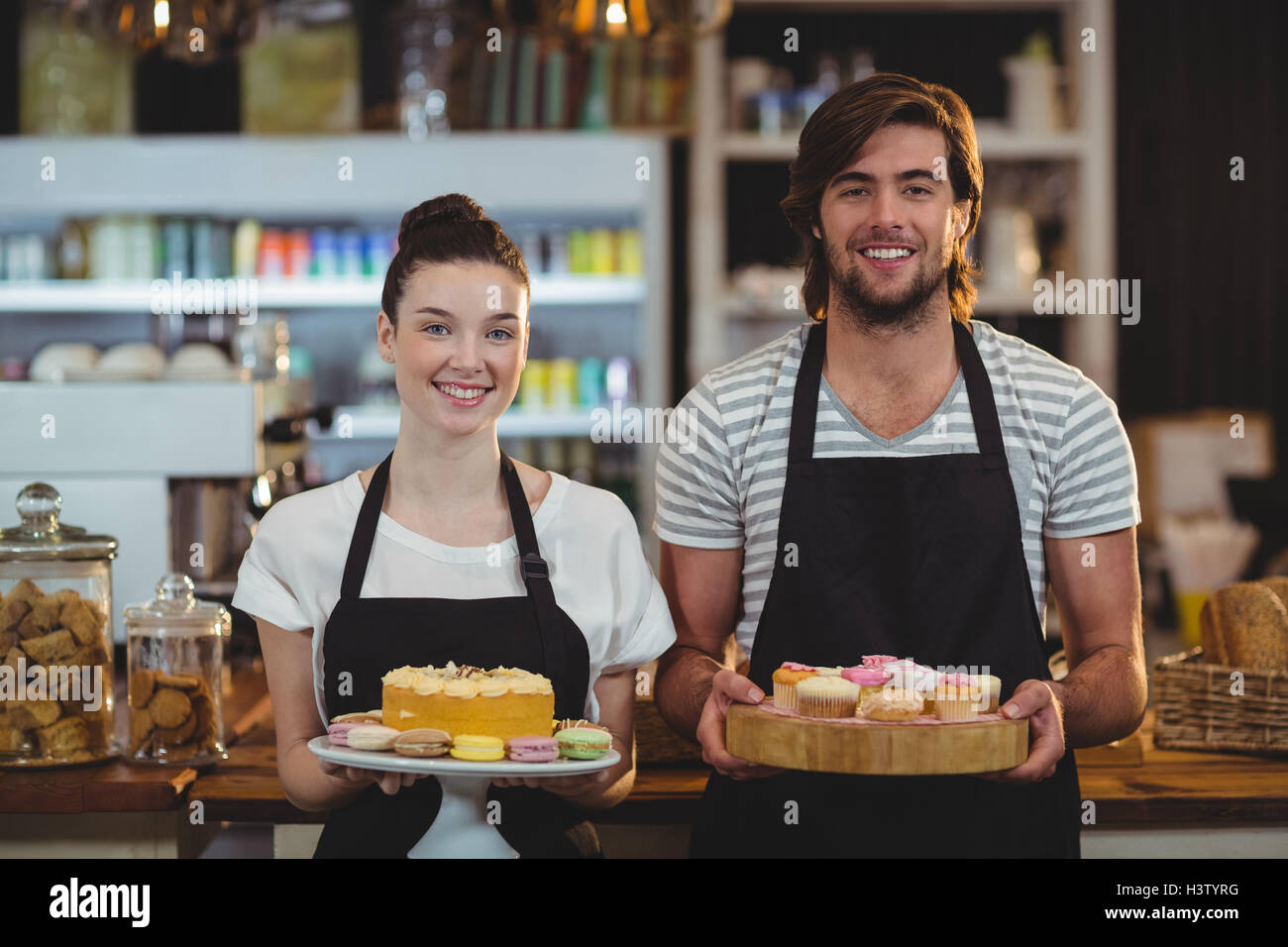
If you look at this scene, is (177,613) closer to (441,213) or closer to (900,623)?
(441,213)

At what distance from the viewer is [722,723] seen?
154cm

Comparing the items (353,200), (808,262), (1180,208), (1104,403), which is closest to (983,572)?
(1104,403)

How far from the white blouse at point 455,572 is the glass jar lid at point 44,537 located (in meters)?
0.40

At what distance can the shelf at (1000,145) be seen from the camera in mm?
4480

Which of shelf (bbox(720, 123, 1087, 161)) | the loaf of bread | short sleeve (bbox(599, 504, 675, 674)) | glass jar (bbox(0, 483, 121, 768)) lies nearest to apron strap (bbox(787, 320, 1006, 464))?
short sleeve (bbox(599, 504, 675, 674))

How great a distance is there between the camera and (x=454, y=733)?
143cm

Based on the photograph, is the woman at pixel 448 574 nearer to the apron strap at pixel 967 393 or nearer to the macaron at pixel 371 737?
the macaron at pixel 371 737

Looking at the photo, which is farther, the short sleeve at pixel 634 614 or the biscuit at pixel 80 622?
the biscuit at pixel 80 622

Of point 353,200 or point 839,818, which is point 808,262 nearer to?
point 839,818

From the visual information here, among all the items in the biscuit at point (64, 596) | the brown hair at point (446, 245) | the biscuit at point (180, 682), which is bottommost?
the biscuit at point (180, 682)

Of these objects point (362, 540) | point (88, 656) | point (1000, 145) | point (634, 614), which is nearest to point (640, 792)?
point (634, 614)

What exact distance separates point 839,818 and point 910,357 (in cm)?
59

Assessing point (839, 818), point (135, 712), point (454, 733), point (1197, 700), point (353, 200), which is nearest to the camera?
point (454, 733)

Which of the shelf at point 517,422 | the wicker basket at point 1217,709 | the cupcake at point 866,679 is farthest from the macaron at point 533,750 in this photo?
the shelf at point 517,422
